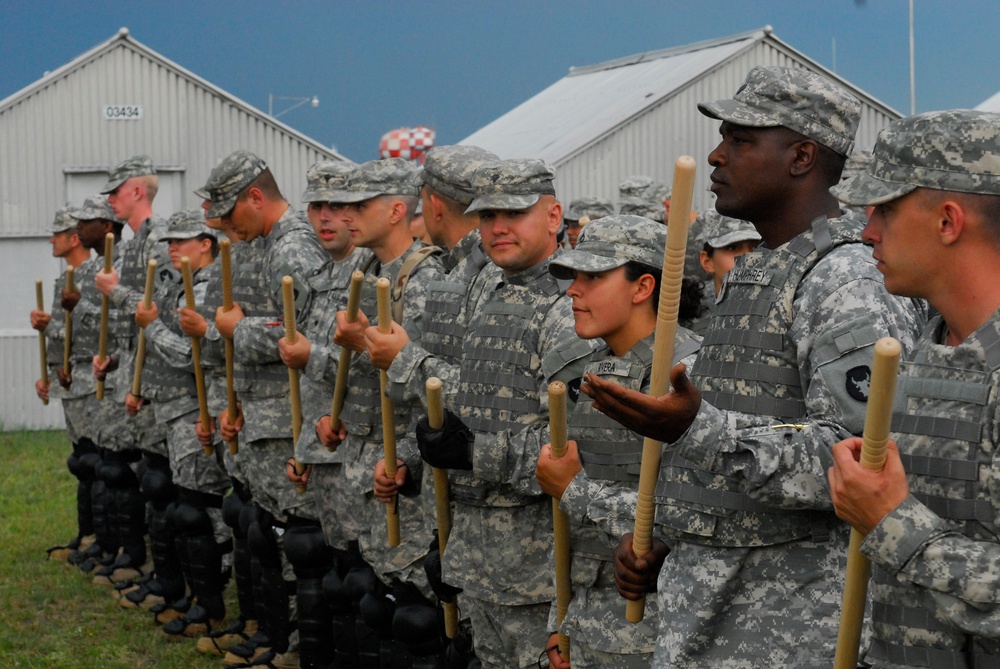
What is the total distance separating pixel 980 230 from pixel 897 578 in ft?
2.37

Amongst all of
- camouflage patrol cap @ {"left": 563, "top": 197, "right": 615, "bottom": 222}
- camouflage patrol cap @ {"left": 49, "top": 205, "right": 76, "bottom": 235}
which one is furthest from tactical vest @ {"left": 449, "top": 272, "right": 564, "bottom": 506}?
camouflage patrol cap @ {"left": 563, "top": 197, "right": 615, "bottom": 222}

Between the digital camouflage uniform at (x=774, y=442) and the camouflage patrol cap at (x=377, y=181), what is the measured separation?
2988 millimetres

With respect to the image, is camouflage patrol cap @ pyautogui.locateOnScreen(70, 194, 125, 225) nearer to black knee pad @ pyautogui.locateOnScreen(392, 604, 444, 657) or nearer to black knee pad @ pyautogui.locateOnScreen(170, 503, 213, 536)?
black knee pad @ pyautogui.locateOnScreen(170, 503, 213, 536)

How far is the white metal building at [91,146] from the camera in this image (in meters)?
18.0

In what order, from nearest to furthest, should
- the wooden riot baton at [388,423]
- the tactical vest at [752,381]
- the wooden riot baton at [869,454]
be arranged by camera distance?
the wooden riot baton at [869,454], the tactical vest at [752,381], the wooden riot baton at [388,423]

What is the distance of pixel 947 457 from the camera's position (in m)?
2.80

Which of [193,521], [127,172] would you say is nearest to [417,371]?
[193,521]

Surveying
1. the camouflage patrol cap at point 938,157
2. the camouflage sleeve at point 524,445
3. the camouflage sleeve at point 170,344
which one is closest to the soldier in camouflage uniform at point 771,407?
the camouflage patrol cap at point 938,157

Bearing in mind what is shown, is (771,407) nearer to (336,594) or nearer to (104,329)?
(336,594)

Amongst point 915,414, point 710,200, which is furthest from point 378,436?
point 710,200

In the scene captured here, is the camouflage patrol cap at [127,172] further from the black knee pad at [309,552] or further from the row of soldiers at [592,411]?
the black knee pad at [309,552]

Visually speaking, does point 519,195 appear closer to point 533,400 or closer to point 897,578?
point 533,400

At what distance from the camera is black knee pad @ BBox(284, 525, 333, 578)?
282 inches

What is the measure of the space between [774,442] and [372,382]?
3265mm
